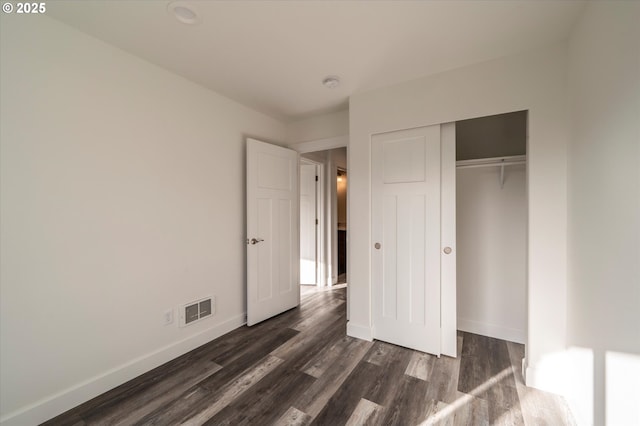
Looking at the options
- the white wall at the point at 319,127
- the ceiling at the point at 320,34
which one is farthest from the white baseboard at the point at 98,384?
the white wall at the point at 319,127

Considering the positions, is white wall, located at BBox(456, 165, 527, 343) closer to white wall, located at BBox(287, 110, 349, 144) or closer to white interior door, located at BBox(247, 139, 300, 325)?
white wall, located at BBox(287, 110, 349, 144)

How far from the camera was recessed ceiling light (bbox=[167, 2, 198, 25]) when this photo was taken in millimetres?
1477

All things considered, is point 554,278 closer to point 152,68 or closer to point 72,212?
point 72,212

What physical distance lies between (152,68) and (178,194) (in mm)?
1037

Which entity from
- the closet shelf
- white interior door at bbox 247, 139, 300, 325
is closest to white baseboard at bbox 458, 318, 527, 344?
the closet shelf

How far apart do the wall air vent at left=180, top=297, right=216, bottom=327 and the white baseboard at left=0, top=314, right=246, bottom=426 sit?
0.48 ft

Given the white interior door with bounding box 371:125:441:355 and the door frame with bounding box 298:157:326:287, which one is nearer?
the white interior door with bounding box 371:125:441:355

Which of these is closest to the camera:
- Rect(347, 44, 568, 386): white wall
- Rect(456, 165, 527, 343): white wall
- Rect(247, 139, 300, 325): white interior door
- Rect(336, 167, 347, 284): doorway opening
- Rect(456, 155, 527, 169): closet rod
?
Rect(347, 44, 568, 386): white wall

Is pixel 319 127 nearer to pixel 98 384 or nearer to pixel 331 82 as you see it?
pixel 331 82

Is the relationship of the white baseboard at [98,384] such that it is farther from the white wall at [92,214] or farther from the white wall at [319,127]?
the white wall at [319,127]

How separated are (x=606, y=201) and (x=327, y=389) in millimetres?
1974

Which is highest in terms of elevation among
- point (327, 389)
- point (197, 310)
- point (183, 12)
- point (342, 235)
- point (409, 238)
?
point (183, 12)

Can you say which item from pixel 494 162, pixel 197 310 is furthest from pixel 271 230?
pixel 494 162

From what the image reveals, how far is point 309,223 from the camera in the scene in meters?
4.39
